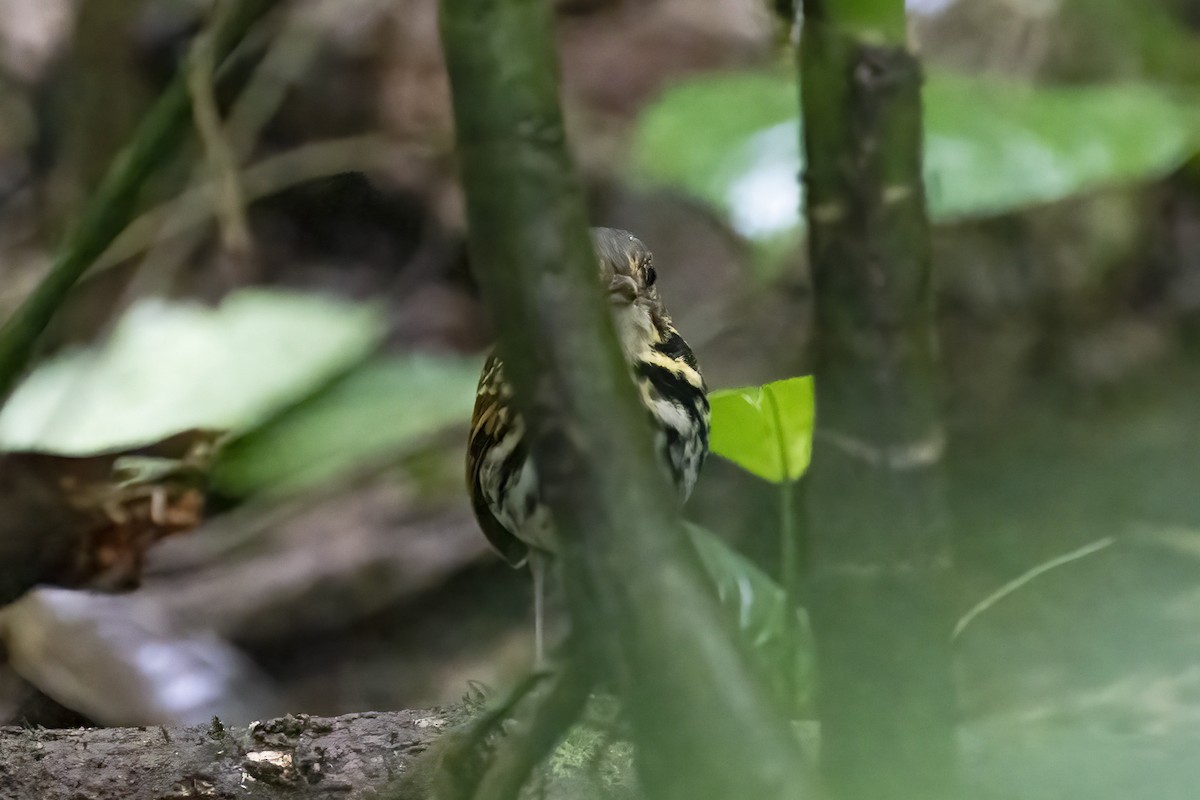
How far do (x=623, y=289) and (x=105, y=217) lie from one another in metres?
0.40

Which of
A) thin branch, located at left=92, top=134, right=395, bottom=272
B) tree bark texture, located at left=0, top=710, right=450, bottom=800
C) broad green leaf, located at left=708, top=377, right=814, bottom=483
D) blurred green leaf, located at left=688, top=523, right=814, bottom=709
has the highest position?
thin branch, located at left=92, top=134, right=395, bottom=272

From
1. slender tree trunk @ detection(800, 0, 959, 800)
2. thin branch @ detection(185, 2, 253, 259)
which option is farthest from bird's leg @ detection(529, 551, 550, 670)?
thin branch @ detection(185, 2, 253, 259)

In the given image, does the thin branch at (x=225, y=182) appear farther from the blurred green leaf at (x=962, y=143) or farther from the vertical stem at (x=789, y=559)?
the vertical stem at (x=789, y=559)

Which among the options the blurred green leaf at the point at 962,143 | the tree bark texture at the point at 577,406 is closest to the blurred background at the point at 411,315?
the blurred green leaf at the point at 962,143

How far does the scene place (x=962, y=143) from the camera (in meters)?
1.13

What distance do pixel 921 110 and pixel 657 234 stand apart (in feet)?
3.62

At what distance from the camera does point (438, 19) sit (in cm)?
38

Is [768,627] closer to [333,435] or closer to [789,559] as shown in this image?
[789,559]

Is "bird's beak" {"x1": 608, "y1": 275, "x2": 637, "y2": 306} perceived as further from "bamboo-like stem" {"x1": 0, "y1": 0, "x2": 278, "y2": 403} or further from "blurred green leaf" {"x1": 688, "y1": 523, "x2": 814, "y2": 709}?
"bamboo-like stem" {"x1": 0, "y1": 0, "x2": 278, "y2": 403}

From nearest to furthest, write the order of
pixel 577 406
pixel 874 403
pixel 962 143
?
1. pixel 577 406
2. pixel 874 403
3. pixel 962 143

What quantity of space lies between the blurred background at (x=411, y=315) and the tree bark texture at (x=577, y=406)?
1.86 ft

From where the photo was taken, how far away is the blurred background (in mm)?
1158

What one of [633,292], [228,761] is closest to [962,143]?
[633,292]

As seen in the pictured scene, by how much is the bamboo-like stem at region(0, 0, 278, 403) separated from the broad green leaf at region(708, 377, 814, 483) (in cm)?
47
